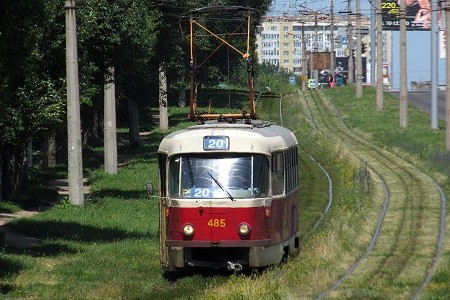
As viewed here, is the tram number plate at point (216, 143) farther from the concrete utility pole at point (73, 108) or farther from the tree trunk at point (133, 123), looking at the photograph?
the tree trunk at point (133, 123)

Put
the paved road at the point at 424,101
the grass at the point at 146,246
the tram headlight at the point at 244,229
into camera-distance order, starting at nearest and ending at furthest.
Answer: the grass at the point at 146,246 < the tram headlight at the point at 244,229 < the paved road at the point at 424,101

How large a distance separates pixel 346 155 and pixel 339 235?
2189 cm

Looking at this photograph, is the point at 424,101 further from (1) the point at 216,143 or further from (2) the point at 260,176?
(1) the point at 216,143

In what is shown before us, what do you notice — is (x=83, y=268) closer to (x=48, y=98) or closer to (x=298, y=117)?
(x=48, y=98)

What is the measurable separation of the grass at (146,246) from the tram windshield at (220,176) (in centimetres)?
142

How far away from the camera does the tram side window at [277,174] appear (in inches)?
806

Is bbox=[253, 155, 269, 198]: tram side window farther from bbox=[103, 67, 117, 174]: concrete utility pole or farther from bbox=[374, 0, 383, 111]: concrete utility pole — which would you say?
bbox=[374, 0, 383, 111]: concrete utility pole

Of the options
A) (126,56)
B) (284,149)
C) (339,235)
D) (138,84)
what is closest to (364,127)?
(138,84)

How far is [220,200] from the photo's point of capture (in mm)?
19859

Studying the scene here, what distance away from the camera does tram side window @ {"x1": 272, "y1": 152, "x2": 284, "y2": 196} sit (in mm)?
20480

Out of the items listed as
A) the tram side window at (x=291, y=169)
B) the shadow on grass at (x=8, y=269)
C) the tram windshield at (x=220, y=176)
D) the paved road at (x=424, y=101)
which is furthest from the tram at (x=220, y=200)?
the paved road at (x=424, y=101)

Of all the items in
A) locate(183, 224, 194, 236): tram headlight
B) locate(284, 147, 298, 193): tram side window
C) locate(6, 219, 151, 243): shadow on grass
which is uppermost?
locate(284, 147, 298, 193): tram side window

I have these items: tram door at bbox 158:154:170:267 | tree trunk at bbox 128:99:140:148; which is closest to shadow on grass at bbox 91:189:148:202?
tram door at bbox 158:154:170:267

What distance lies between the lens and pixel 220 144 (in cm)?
2008
